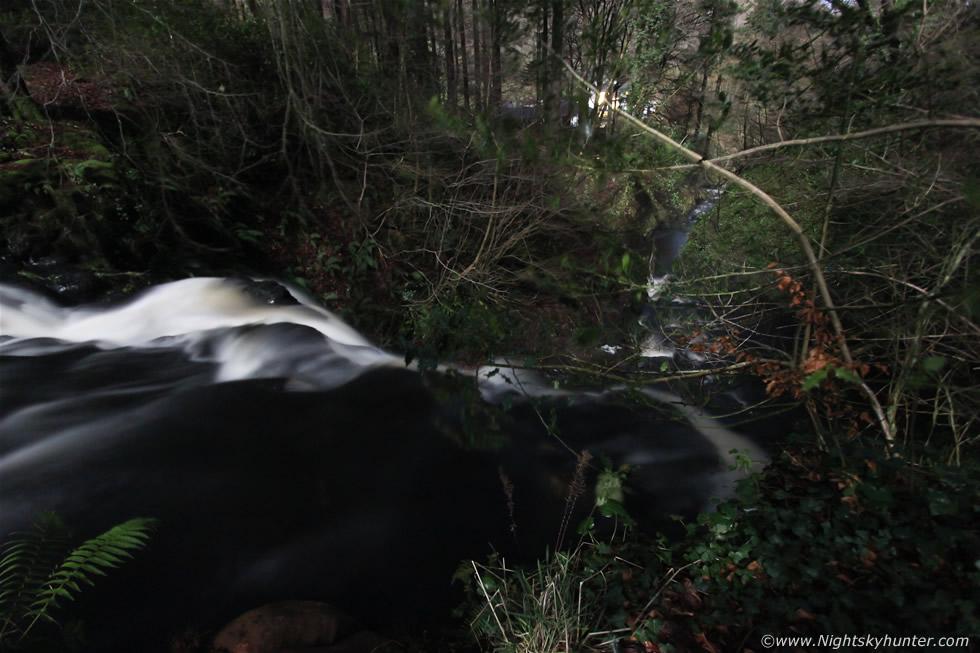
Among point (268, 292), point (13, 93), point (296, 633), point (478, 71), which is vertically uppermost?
point (478, 71)

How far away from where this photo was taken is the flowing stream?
3333 mm

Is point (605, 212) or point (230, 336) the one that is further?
point (605, 212)

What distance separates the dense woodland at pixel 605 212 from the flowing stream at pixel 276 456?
1.93 ft

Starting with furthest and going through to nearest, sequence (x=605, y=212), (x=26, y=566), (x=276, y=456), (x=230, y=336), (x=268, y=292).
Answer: (x=605, y=212) < (x=268, y=292) < (x=230, y=336) < (x=276, y=456) < (x=26, y=566)

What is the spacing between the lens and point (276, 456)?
436cm

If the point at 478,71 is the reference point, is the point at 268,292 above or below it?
below

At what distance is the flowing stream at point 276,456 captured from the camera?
3333mm

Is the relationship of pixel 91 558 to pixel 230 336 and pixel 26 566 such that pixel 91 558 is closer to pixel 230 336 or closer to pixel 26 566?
pixel 26 566

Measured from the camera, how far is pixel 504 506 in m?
4.26

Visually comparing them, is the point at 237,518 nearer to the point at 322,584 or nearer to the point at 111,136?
the point at 322,584

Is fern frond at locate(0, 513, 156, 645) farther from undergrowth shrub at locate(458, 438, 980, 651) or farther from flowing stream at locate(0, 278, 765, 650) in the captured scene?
undergrowth shrub at locate(458, 438, 980, 651)

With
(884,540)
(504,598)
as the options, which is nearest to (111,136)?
(504,598)

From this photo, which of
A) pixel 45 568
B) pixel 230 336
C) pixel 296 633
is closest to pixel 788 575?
pixel 296 633

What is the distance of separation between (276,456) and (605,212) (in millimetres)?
7312
